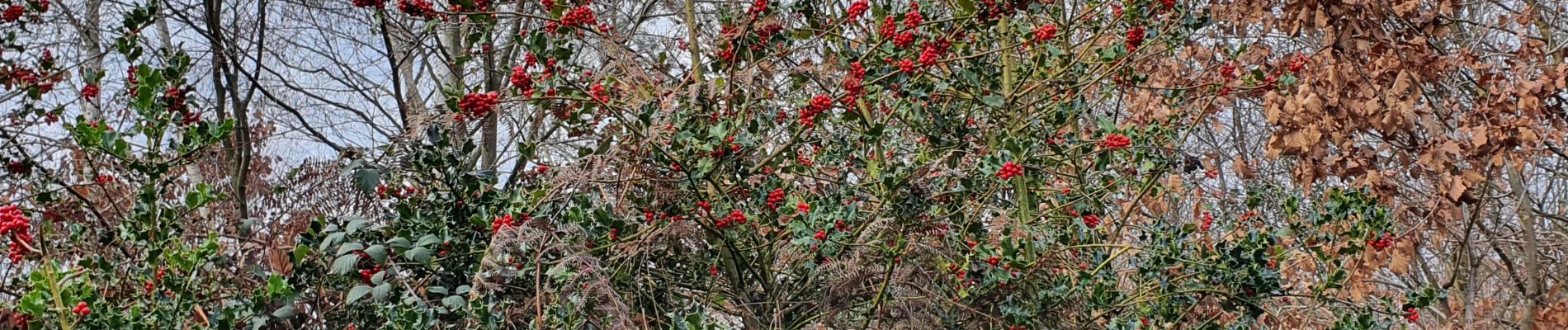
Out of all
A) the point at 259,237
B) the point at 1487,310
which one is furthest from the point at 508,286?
the point at 1487,310

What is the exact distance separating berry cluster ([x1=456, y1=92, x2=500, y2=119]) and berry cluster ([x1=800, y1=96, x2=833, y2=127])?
0.79 m

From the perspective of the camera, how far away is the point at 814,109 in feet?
10.8

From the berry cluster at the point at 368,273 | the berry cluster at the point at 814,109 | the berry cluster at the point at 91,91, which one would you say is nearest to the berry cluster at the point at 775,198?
the berry cluster at the point at 814,109

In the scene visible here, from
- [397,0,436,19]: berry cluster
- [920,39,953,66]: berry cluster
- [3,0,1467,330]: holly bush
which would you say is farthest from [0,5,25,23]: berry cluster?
[920,39,953,66]: berry cluster

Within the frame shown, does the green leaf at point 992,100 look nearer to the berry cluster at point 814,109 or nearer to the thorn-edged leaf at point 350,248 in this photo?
the berry cluster at point 814,109

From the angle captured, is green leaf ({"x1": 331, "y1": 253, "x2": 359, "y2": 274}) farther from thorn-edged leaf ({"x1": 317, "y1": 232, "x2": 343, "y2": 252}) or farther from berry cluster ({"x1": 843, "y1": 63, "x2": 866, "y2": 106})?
berry cluster ({"x1": 843, "y1": 63, "x2": 866, "y2": 106})

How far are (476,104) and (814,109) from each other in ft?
2.78

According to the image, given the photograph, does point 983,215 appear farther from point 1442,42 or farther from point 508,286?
point 1442,42

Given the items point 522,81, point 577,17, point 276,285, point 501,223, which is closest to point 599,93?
point 522,81

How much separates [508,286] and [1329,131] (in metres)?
3.40

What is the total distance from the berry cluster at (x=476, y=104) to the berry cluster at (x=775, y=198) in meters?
0.80

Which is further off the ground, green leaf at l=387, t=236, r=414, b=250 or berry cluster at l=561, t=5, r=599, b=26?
berry cluster at l=561, t=5, r=599, b=26

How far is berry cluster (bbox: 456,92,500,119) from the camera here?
3.07 metres

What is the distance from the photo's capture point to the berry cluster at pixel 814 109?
3.28 m
